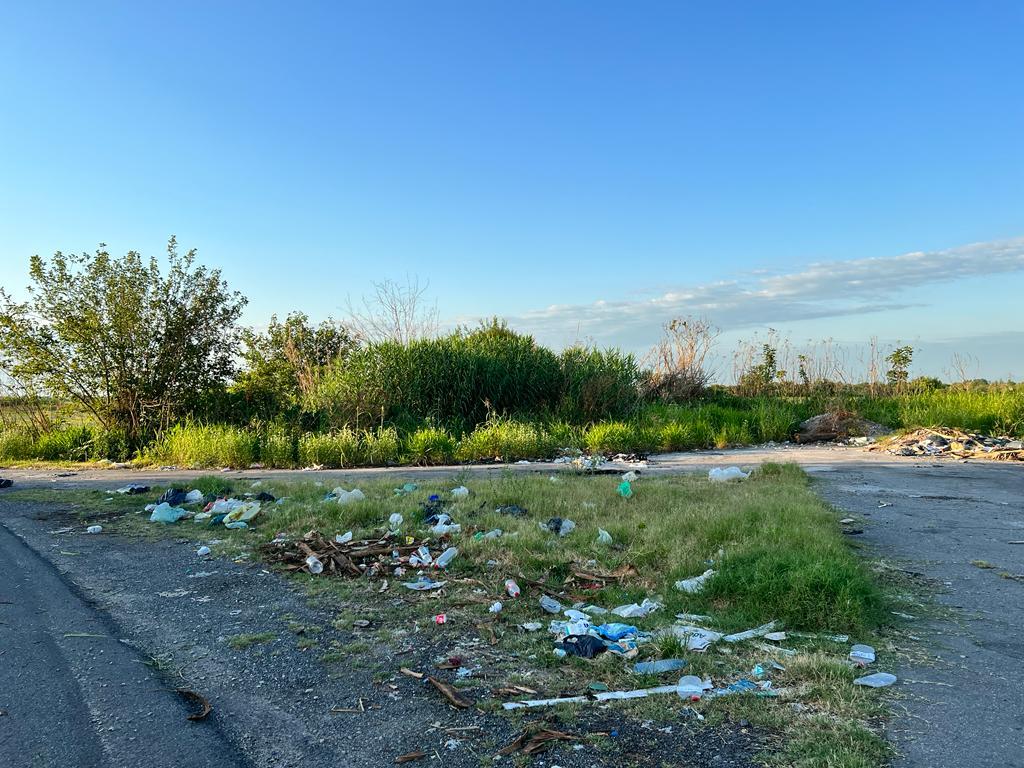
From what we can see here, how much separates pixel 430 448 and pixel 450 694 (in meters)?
9.05

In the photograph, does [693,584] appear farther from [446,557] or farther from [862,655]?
[446,557]

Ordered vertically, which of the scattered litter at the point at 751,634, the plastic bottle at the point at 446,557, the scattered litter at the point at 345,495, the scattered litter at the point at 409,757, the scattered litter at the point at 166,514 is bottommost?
the scattered litter at the point at 409,757

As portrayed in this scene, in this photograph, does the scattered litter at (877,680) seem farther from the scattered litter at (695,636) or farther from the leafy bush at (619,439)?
the leafy bush at (619,439)

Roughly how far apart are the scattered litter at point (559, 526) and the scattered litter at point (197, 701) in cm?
339

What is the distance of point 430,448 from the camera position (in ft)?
39.7

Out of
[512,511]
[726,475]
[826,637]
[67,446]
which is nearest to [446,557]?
[512,511]

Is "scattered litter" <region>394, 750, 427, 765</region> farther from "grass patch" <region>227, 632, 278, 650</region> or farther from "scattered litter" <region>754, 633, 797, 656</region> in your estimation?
"scattered litter" <region>754, 633, 797, 656</region>

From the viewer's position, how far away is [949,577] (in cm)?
489

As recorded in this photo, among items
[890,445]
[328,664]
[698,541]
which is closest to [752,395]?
[890,445]

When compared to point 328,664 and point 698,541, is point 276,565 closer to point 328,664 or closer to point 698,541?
point 328,664

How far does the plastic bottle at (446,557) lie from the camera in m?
5.21

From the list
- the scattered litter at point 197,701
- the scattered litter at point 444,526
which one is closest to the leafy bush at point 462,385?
the scattered litter at point 444,526

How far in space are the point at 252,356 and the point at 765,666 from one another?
54.0 ft

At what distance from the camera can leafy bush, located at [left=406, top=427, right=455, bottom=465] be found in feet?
39.3
